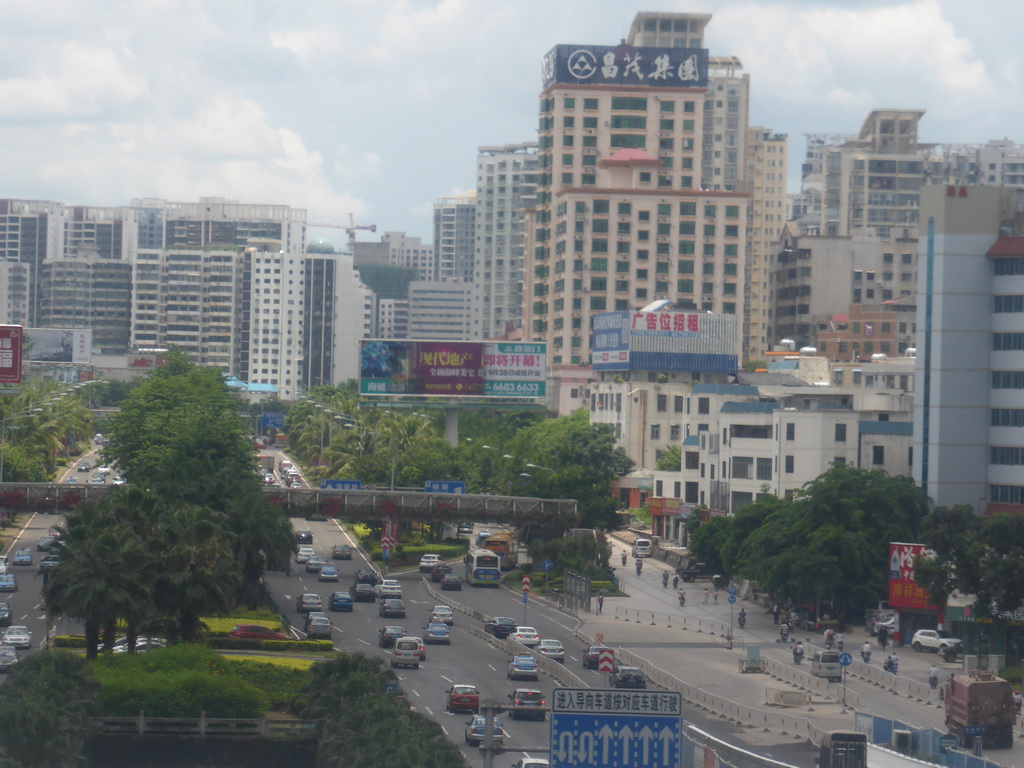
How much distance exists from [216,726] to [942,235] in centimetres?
5671

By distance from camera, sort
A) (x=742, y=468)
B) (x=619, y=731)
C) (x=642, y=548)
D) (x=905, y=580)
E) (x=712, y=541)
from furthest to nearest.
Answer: (x=642, y=548), (x=742, y=468), (x=712, y=541), (x=905, y=580), (x=619, y=731)

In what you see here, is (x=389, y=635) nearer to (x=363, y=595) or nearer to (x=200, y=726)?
(x=363, y=595)

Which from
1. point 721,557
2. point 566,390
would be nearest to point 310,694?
point 721,557

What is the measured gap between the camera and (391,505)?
120 m

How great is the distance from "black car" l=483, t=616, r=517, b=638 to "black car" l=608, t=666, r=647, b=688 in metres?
15.5

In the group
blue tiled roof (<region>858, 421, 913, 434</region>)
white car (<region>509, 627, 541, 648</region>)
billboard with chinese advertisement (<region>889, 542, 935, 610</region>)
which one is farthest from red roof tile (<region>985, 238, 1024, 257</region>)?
white car (<region>509, 627, 541, 648</region>)

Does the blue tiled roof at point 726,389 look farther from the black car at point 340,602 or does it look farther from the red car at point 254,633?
the red car at point 254,633

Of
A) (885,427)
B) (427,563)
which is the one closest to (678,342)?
(427,563)

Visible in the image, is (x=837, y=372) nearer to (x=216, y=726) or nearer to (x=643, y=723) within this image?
(x=216, y=726)

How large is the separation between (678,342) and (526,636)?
7399 cm

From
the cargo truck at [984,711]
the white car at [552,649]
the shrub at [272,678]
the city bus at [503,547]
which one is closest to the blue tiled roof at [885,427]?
the city bus at [503,547]

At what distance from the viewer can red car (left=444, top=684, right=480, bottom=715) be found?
213 ft

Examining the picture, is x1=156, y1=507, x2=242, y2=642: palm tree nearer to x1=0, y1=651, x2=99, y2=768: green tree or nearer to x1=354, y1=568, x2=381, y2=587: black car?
x1=0, y1=651, x2=99, y2=768: green tree

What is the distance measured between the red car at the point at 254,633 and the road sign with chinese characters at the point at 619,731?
52.1m
